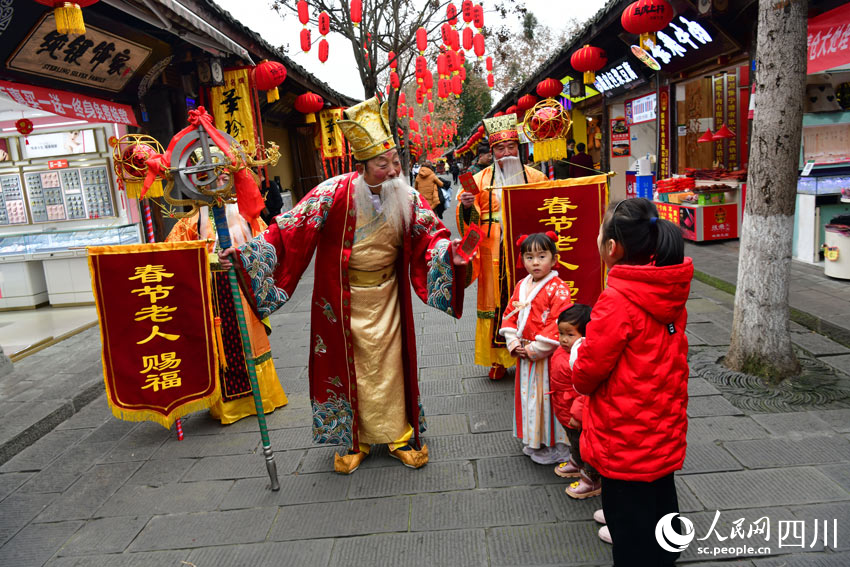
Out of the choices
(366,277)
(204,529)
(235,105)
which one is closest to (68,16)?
(366,277)

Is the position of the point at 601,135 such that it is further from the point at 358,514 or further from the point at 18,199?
the point at 358,514

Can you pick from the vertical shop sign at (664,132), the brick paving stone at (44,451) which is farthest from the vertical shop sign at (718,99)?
the brick paving stone at (44,451)

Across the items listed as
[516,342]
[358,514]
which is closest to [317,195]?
[516,342]

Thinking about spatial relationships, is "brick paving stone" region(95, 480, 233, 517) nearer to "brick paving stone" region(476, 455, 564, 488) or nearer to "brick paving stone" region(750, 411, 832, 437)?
"brick paving stone" region(476, 455, 564, 488)

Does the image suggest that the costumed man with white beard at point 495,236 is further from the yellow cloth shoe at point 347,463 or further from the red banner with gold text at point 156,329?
the red banner with gold text at point 156,329

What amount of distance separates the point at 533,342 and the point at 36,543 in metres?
2.72

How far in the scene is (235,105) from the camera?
7.59m

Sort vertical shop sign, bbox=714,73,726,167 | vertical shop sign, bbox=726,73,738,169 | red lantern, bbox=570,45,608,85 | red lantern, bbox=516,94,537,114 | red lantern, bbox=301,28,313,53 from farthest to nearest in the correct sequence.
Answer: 1. red lantern, bbox=516,94,537,114
2. red lantern, bbox=301,28,313,53
3. red lantern, bbox=570,45,608,85
4. vertical shop sign, bbox=714,73,726,167
5. vertical shop sign, bbox=726,73,738,169

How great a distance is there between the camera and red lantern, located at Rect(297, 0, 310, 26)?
982cm

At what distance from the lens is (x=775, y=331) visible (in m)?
4.00

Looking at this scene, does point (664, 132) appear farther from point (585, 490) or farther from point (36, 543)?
point (36, 543)

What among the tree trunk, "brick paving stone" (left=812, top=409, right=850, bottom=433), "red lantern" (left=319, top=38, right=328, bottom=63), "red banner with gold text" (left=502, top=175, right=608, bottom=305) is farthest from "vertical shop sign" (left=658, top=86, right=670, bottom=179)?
"brick paving stone" (left=812, top=409, right=850, bottom=433)

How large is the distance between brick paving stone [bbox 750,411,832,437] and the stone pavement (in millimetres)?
11

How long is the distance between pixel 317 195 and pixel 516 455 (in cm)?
186
